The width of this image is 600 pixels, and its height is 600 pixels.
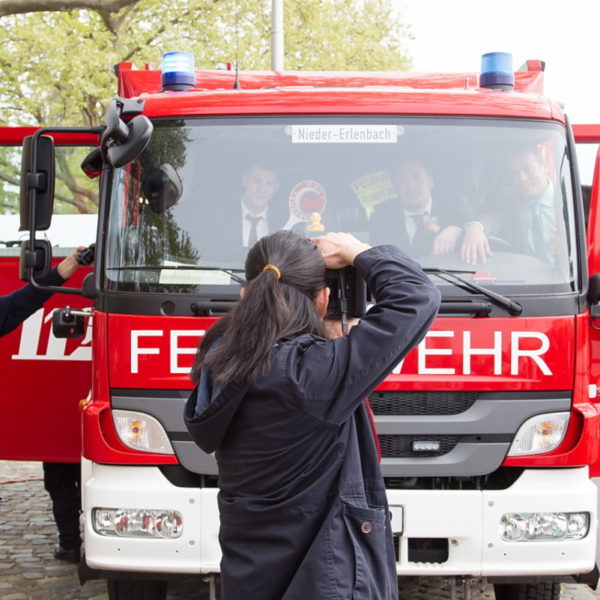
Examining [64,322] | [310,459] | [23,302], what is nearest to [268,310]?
[310,459]

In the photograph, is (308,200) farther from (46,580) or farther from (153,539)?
(46,580)

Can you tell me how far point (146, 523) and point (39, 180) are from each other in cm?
157

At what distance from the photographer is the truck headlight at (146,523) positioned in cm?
423

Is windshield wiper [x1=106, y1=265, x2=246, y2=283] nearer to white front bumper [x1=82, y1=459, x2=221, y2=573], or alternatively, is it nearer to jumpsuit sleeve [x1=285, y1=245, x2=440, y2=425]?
white front bumper [x1=82, y1=459, x2=221, y2=573]

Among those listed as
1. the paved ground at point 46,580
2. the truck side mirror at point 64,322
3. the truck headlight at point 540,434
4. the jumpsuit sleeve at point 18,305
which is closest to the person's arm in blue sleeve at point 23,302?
the jumpsuit sleeve at point 18,305

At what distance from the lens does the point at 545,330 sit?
13.9 ft

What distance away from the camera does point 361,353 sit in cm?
251

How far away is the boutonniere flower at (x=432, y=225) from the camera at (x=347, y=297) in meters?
1.34

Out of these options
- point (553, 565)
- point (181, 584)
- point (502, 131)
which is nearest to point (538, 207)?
point (502, 131)

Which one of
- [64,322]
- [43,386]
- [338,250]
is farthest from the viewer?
[43,386]

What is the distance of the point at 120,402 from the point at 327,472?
1.96m

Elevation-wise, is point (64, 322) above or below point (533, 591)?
above

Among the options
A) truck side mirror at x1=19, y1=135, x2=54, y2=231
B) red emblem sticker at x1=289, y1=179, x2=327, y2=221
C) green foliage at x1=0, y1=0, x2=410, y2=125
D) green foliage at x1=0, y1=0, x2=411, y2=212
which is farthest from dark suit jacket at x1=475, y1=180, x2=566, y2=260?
green foliage at x1=0, y1=0, x2=411, y2=212

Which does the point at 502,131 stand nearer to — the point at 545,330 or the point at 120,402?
the point at 545,330
